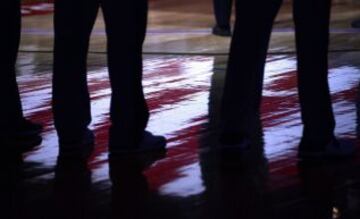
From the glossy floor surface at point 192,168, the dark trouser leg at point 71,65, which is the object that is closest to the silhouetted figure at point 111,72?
the dark trouser leg at point 71,65

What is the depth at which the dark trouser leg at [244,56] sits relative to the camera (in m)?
4.04

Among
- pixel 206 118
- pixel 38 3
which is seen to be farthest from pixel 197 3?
pixel 206 118

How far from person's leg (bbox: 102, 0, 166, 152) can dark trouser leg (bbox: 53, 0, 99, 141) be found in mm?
150

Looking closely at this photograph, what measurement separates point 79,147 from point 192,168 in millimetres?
719

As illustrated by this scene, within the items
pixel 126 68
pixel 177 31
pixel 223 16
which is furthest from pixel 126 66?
pixel 177 31

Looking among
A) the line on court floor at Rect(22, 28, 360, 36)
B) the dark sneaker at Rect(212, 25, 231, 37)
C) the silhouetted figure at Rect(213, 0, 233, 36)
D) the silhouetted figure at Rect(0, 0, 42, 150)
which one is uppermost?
the silhouetted figure at Rect(0, 0, 42, 150)

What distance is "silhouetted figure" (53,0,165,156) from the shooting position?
13.6ft

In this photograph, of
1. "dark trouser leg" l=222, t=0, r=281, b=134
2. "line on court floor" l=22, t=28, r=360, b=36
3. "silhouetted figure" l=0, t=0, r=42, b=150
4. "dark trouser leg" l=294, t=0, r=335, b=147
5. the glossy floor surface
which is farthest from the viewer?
"line on court floor" l=22, t=28, r=360, b=36

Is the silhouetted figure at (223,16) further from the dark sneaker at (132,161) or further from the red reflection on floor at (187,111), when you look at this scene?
the dark sneaker at (132,161)

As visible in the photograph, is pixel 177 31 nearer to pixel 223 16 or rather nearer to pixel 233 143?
pixel 223 16

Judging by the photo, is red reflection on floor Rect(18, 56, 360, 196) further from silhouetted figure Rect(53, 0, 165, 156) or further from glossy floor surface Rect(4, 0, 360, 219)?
silhouetted figure Rect(53, 0, 165, 156)

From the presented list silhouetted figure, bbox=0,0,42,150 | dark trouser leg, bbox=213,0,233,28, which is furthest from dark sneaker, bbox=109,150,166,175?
dark trouser leg, bbox=213,0,233,28

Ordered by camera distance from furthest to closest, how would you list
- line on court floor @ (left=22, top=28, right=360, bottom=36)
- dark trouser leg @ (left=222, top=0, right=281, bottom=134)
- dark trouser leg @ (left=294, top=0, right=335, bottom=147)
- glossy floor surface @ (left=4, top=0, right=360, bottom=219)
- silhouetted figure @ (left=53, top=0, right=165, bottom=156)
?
line on court floor @ (left=22, top=28, right=360, bottom=36) < silhouetted figure @ (left=53, top=0, right=165, bottom=156) < dark trouser leg @ (left=222, top=0, right=281, bottom=134) < dark trouser leg @ (left=294, top=0, right=335, bottom=147) < glossy floor surface @ (left=4, top=0, right=360, bottom=219)

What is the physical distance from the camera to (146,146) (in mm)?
4324
